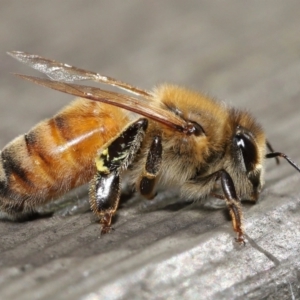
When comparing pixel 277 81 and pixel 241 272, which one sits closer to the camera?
pixel 241 272

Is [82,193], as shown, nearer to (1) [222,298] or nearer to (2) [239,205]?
(2) [239,205]

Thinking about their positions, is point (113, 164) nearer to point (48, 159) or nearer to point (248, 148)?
point (48, 159)

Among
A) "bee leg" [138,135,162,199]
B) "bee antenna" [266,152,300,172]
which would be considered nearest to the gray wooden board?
"bee antenna" [266,152,300,172]

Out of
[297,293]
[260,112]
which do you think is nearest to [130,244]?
[297,293]

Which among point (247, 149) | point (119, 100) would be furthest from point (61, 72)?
point (247, 149)

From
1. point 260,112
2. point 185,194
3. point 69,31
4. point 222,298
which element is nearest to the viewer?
point 222,298

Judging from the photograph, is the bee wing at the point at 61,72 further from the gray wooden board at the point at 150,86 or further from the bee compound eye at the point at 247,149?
the bee compound eye at the point at 247,149

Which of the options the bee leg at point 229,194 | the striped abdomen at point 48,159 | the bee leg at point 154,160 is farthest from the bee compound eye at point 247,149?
the striped abdomen at point 48,159
